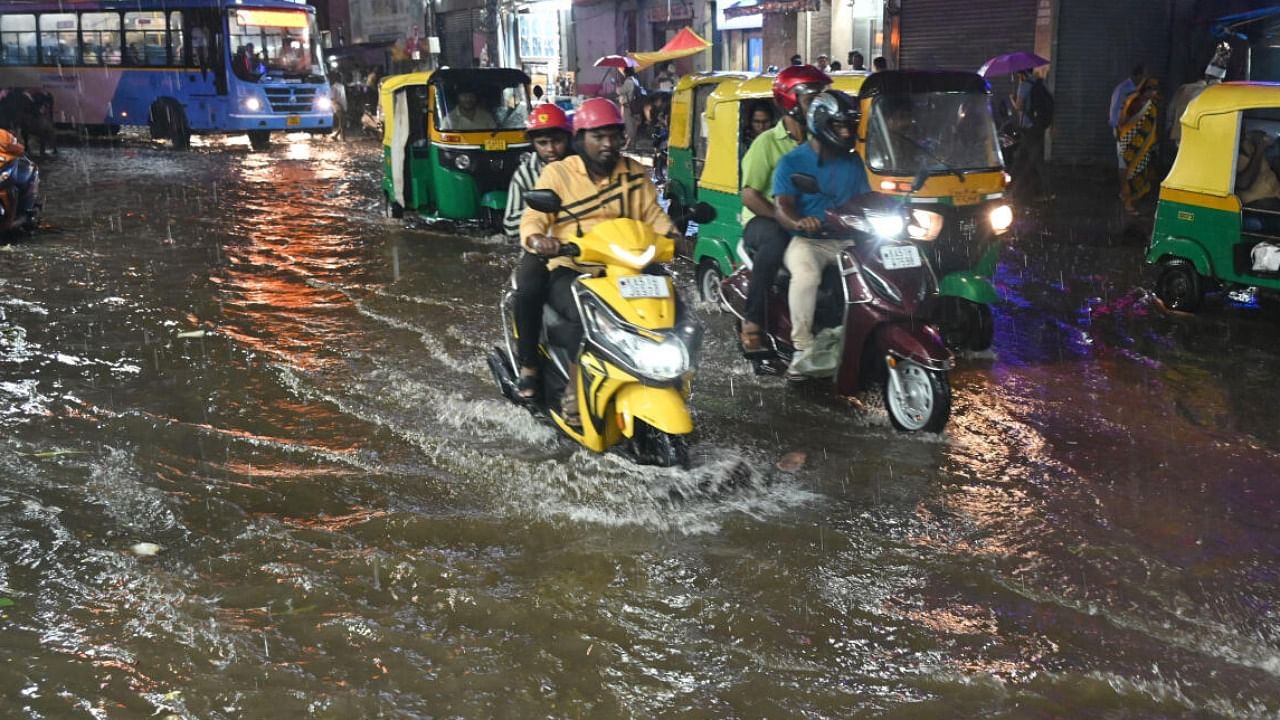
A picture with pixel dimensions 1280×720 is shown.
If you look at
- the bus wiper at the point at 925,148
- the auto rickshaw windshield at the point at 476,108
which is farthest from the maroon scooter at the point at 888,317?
the auto rickshaw windshield at the point at 476,108

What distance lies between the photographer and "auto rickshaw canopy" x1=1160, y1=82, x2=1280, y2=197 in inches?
316

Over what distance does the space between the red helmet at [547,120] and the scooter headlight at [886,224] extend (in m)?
1.68

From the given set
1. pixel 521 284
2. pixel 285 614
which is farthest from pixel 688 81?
pixel 285 614

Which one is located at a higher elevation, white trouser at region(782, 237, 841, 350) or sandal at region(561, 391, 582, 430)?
white trouser at region(782, 237, 841, 350)

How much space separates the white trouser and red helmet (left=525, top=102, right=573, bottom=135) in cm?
143

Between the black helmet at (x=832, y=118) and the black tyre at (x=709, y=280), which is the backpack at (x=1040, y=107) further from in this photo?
the black helmet at (x=832, y=118)

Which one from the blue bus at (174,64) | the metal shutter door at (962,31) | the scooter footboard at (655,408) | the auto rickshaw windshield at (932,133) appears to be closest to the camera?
the scooter footboard at (655,408)

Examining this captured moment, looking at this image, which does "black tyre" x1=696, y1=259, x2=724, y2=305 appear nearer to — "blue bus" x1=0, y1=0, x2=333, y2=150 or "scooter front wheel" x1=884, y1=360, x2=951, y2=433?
"scooter front wheel" x1=884, y1=360, x2=951, y2=433

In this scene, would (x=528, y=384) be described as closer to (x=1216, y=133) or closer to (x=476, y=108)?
(x=1216, y=133)

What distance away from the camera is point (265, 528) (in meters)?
4.78

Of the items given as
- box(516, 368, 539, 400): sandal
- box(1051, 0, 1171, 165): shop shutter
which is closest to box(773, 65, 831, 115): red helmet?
box(516, 368, 539, 400): sandal

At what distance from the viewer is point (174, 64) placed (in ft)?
82.2

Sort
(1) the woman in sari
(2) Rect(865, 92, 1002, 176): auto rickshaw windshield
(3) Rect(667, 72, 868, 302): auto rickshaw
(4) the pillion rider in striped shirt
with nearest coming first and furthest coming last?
1. (4) the pillion rider in striped shirt
2. (2) Rect(865, 92, 1002, 176): auto rickshaw windshield
3. (3) Rect(667, 72, 868, 302): auto rickshaw
4. (1) the woman in sari

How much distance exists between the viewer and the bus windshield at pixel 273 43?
24.9m
